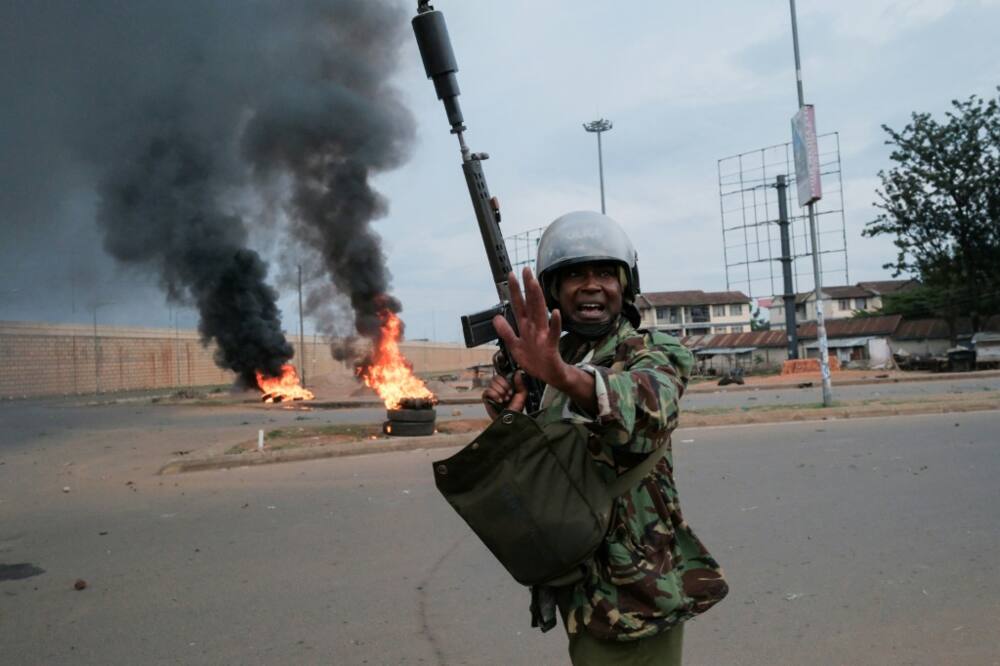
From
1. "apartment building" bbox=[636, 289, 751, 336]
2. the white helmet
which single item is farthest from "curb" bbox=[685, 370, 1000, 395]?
"apartment building" bbox=[636, 289, 751, 336]

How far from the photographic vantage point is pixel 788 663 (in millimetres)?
3076

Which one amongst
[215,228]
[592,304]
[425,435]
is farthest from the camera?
[215,228]

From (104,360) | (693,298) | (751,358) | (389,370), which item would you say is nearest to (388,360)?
(389,370)

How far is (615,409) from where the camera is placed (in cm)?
127

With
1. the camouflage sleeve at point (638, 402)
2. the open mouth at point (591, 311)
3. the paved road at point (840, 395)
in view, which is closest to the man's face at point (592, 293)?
the open mouth at point (591, 311)

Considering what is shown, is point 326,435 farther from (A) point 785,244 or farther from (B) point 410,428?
(A) point 785,244

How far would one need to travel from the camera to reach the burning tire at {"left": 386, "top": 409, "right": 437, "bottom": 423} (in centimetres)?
1190

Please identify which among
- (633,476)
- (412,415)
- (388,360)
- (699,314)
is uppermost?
(699,314)

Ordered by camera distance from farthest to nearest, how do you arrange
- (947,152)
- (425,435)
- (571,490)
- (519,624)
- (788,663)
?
(947,152), (425,435), (519,624), (788,663), (571,490)

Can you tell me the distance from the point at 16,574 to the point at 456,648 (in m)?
3.09

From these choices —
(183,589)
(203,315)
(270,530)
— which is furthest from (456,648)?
(203,315)

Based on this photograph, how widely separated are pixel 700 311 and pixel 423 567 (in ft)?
202

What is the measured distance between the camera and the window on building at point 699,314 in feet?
208

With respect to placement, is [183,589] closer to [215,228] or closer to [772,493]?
[772,493]
